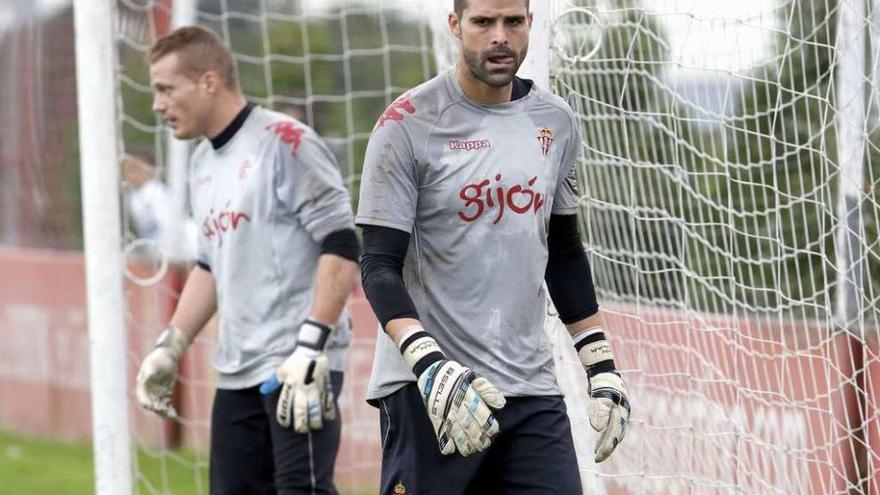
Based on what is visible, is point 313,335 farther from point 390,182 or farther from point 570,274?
point 390,182

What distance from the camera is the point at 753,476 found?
5613 millimetres

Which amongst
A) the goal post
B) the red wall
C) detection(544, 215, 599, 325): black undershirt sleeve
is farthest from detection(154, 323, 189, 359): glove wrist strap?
the red wall

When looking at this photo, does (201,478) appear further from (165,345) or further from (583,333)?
(583,333)

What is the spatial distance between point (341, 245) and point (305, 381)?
0.50m

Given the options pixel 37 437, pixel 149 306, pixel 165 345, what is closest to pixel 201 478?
pixel 149 306

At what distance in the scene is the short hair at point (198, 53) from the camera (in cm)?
596

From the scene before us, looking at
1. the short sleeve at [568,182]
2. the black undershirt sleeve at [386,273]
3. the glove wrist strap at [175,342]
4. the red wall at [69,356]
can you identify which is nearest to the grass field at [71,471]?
the red wall at [69,356]

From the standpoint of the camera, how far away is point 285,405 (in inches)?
220

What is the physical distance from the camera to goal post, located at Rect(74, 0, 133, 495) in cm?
650

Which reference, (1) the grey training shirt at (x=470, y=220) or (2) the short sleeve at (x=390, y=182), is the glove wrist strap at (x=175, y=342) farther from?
(2) the short sleeve at (x=390, y=182)

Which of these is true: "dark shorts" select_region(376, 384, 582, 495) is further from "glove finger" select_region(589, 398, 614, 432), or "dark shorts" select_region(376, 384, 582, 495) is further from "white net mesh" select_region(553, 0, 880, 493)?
"white net mesh" select_region(553, 0, 880, 493)

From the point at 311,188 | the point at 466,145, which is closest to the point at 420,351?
the point at 466,145

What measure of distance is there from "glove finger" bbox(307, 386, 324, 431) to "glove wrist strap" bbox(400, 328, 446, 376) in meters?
1.50

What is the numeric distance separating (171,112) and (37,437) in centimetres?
603
